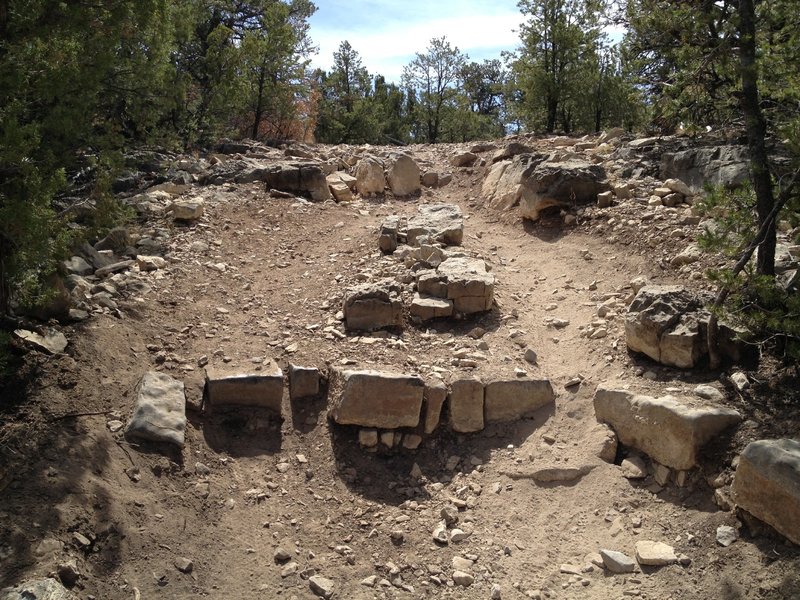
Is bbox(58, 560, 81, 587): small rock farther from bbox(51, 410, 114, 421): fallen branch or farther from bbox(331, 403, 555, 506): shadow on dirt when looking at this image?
bbox(331, 403, 555, 506): shadow on dirt

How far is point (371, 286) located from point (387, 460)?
6.49 feet

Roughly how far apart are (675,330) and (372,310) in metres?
2.80

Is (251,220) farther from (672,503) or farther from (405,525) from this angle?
(672,503)

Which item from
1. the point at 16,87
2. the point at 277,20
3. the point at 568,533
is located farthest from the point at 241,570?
the point at 277,20

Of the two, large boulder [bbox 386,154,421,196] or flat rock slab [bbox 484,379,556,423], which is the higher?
large boulder [bbox 386,154,421,196]

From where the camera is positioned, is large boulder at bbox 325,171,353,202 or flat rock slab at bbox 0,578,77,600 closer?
flat rock slab at bbox 0,578,77,600

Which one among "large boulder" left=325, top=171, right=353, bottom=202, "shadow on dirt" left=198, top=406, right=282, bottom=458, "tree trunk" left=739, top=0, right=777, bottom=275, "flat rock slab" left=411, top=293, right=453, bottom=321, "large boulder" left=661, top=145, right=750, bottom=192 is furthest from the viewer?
"large boulder" left=325, top=171, right=353, bottom=202

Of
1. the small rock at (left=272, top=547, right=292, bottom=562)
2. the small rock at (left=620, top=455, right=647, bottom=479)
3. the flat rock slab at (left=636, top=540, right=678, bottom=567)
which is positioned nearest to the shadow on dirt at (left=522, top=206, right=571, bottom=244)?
the small rock at (left=620, top=455, right=647, bottom=479)

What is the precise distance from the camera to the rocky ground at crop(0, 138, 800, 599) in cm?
409

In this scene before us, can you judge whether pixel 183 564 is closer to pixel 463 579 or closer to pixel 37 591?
pixel 37 591

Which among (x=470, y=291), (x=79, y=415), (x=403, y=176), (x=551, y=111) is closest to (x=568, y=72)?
(x=551, y=111)

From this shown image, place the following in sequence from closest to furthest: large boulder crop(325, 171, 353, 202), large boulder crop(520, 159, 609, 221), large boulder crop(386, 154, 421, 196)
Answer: large boulder crop(520, 159, 609, 221) → large boulder crop(325, 171, 353, 202) → large boulder crop(386, 154, 421, 196)

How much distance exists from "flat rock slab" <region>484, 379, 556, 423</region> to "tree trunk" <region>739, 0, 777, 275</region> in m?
1.98

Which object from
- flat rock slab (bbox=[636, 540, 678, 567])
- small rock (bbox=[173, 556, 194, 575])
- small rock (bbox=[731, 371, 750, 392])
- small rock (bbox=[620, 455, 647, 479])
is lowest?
small rock (bbox=[173, 556, 194, 575])
